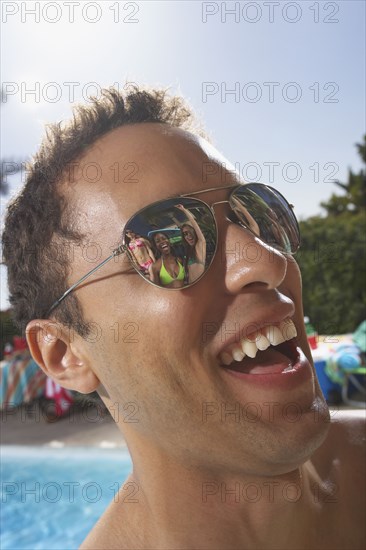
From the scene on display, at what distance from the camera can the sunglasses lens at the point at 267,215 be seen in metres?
1.52

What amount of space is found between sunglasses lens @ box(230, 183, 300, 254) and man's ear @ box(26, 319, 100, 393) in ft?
2.24

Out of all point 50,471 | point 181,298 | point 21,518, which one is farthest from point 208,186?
point 50,471

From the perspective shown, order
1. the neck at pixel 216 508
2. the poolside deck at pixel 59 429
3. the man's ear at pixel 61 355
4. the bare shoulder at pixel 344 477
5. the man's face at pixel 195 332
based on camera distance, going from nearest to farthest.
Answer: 1. the man's face at pixel 195 332
2. the neck at pixel 216 508
3. the man's ear at pixel 61 355
4. the bare shoulder at pixel 344 477
5. the poolside deck at pixel 59 429

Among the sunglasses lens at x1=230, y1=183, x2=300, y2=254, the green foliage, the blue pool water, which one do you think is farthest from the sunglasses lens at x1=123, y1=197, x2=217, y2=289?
the green foliage

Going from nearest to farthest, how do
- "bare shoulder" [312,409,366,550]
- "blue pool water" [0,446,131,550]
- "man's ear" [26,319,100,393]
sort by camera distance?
1. "man's ear" [26,319,100,393]
2. "bare shoulder" [312,409,366,550]
3. "blue pool water" [0,446,131,550]

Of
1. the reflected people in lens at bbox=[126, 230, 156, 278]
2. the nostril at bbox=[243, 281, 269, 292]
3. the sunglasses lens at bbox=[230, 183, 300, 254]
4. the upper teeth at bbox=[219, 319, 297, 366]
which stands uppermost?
the sunglasses lens at bbox=[230, 183, 300, 254]

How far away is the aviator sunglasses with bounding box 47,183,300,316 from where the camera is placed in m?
1.42

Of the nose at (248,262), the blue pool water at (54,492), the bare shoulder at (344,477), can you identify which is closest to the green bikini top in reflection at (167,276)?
the nose at (248,262)

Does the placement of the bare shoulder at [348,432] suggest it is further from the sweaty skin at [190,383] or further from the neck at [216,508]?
the neck at [216,508]

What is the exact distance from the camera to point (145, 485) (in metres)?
1.71

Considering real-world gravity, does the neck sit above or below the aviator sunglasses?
below

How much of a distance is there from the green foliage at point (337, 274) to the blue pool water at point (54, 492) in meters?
6.06

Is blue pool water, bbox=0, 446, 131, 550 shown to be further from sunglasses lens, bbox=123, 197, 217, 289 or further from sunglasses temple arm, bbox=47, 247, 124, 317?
sunglasses lens, bbox=123, 197, 217, 289

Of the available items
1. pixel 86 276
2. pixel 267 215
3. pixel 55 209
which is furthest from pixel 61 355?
pixel 267 215
